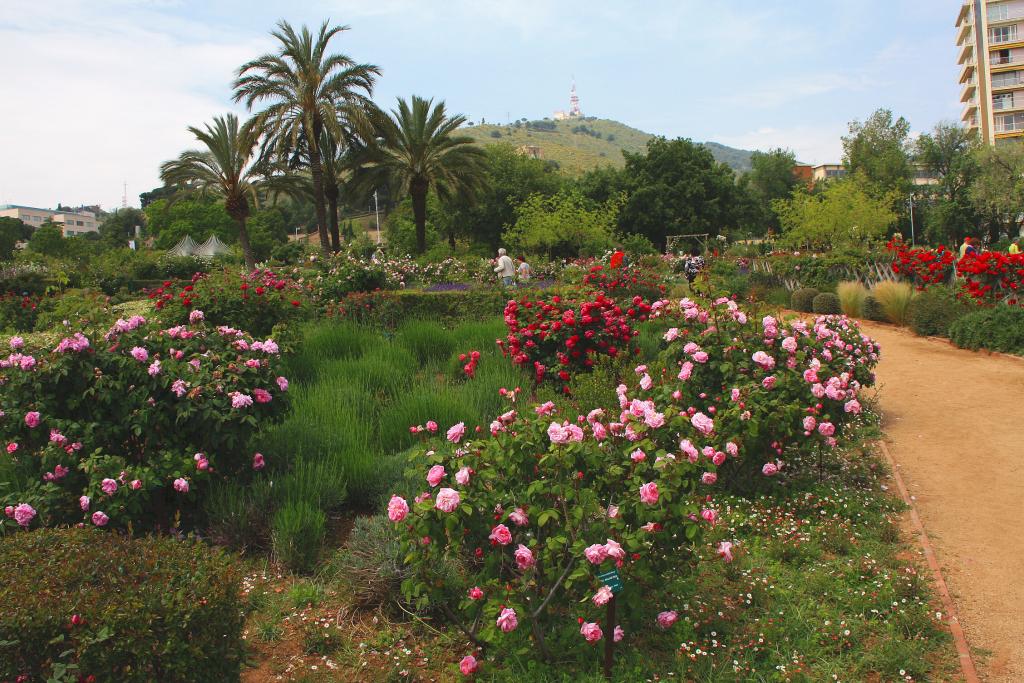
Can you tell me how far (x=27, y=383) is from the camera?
393cm

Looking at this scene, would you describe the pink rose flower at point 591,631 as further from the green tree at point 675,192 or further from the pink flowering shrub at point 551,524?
the green tree at point 675,192

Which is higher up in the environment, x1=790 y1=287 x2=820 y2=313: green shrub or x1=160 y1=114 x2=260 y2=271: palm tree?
x1=160 y1=114 x2=260 y2=271: palm tree

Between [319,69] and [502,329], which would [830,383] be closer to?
[502,329]

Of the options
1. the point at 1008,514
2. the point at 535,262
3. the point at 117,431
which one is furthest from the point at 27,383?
the point at 535,262

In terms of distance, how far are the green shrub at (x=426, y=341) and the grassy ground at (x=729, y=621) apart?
3.43 m

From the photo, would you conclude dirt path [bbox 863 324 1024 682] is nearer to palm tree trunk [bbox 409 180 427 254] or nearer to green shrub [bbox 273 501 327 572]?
green shrub [bbox 273 501 327 572]

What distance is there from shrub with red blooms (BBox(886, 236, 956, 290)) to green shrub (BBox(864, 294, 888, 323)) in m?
0.81

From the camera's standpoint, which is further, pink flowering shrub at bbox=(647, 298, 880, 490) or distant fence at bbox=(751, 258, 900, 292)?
distant fence at bbox=(751, 258, 900, 292)

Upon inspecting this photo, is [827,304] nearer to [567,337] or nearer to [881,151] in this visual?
[567,337]

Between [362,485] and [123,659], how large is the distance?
2.19 meters

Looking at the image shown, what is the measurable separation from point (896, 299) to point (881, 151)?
49.1m

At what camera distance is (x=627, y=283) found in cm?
1142

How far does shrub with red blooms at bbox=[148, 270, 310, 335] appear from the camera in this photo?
8.46 meters

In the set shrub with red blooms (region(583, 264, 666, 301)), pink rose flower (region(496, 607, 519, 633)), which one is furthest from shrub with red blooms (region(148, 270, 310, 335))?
pink rose flower (region(496, 607, 519, 633))
